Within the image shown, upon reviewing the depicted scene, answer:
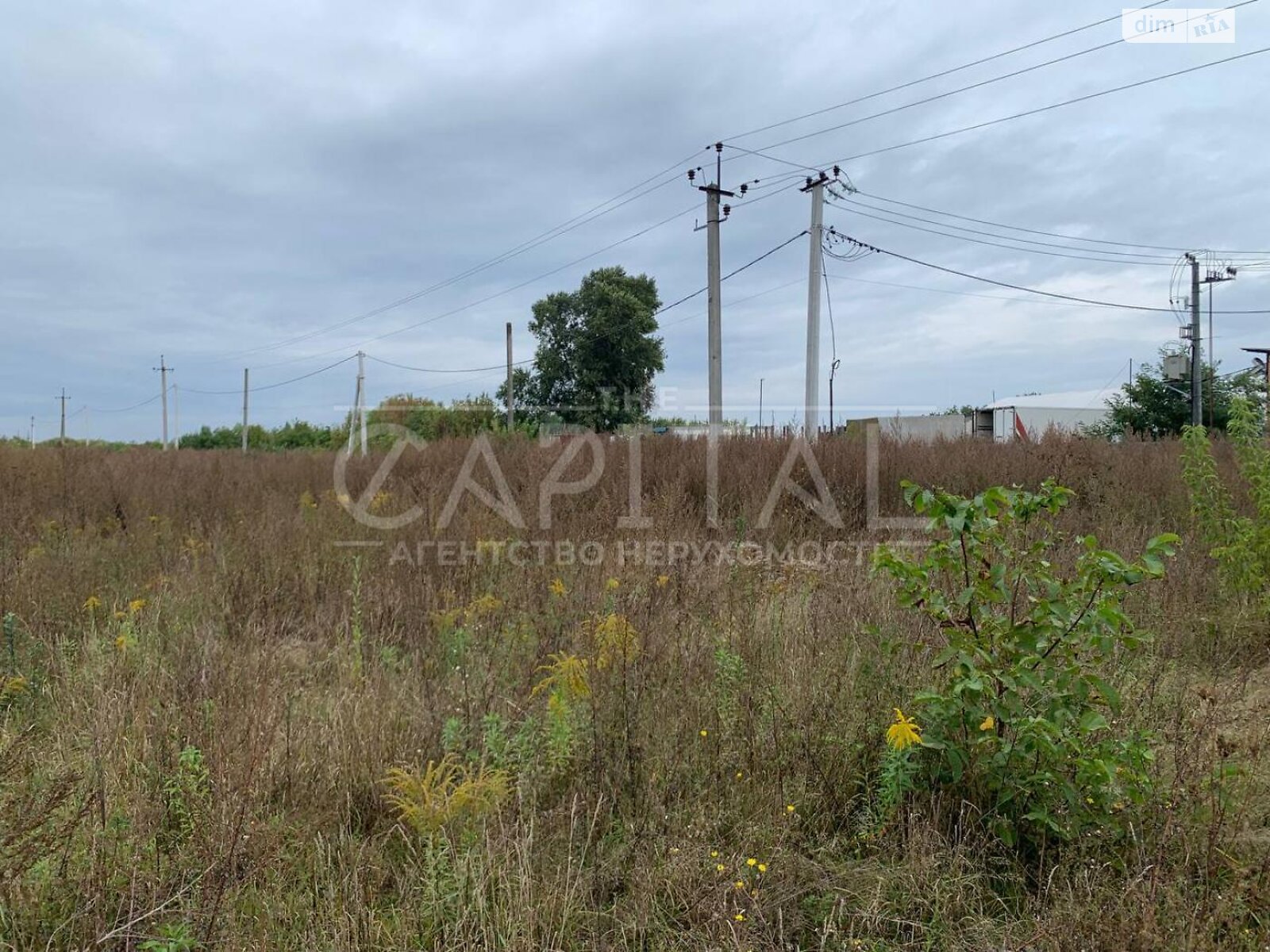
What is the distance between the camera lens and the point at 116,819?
2.21 meters

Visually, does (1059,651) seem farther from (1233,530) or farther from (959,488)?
(959,488)

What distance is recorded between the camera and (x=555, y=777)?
262 centimetres

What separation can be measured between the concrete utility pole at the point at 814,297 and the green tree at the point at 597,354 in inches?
746

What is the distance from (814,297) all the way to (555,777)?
13076 millimetres

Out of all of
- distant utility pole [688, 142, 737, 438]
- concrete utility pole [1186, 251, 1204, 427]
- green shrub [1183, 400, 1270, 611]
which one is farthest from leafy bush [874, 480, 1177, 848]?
concrete utility pole [1186, 251, 1204, 427]

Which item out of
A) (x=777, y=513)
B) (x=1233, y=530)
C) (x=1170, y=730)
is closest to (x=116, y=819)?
(x=1170, y=730)

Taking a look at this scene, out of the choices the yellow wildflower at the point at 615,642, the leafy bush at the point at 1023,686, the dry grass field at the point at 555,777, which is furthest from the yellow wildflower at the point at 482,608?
the leafy bush at the point at 1023,686

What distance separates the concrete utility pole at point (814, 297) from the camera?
13.9m

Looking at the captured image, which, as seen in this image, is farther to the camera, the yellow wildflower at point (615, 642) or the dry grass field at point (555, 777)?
the yellow wildflower at point (615, 642)

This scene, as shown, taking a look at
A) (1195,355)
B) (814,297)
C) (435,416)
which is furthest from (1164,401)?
(435,416)

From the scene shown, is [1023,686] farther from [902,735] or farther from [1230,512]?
[1230,512]

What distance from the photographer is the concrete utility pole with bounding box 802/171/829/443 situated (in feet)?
45.7

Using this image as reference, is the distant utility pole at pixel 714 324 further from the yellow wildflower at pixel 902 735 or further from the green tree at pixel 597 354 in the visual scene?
the green tree at pixel 597 354

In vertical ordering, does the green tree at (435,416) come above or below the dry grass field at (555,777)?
above
